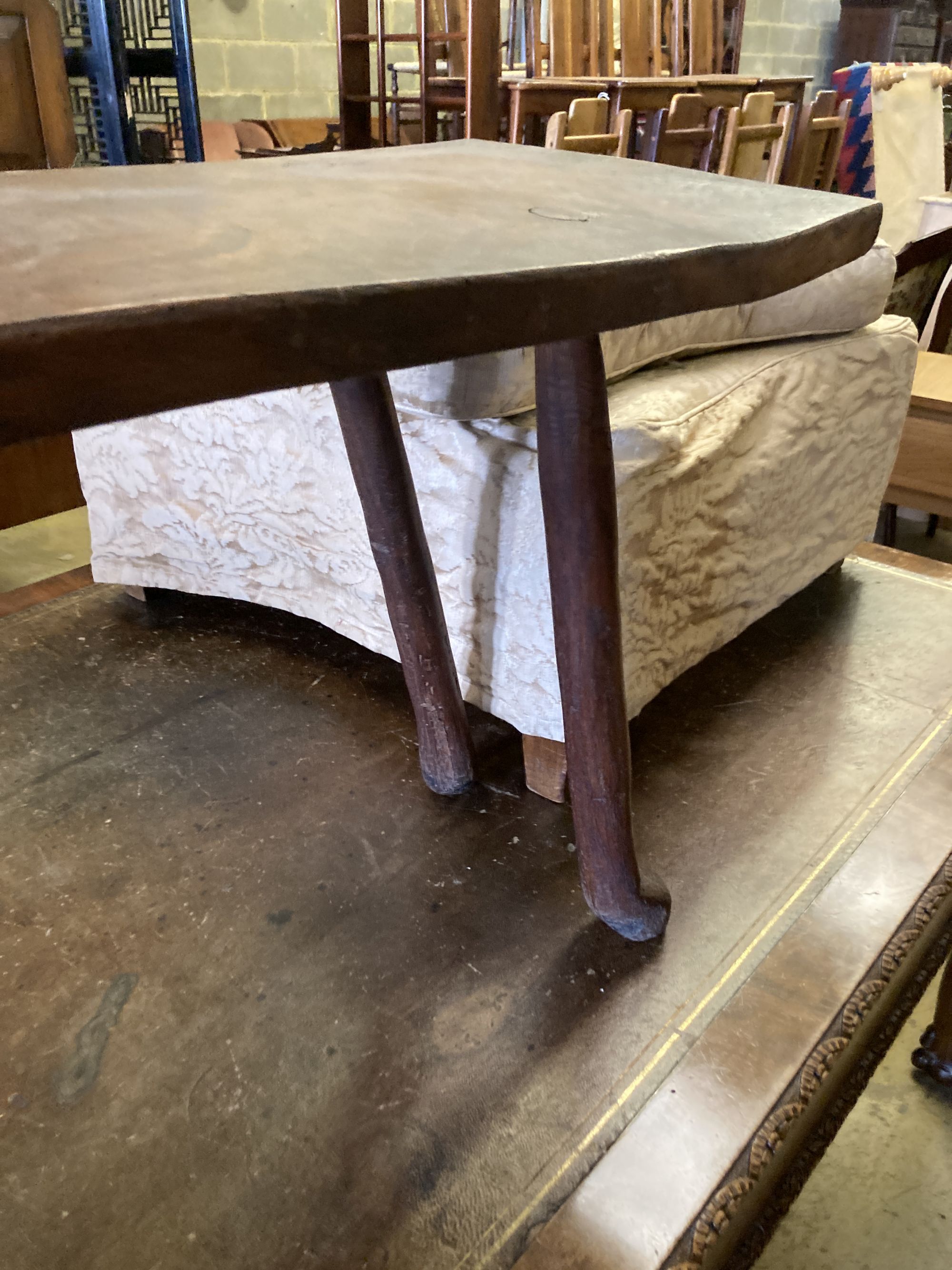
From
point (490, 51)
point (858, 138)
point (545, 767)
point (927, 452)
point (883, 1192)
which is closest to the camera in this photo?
point (545, 767)

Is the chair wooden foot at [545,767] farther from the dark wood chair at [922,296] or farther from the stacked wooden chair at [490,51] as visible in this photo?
the stacked wooden chair at [490,51]

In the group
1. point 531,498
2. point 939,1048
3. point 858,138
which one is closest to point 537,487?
point 531,498

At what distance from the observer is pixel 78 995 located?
728mm

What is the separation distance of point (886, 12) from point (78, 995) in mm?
6363

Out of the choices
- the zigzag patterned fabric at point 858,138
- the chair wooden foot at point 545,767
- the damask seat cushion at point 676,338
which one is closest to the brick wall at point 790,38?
the zigzag patterned fabric at point 858,138

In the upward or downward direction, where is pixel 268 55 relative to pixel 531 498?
upward

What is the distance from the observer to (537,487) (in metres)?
0.83

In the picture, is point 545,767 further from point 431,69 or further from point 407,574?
point 431,69

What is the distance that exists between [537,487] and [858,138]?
3.53 m

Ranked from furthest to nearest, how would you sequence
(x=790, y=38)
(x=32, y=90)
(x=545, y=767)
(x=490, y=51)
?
(x=790, y=38) < (x=490, y=51) < (x=32, y=90) < (x=545, y=767)

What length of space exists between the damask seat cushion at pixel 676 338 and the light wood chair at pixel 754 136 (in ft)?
6.51

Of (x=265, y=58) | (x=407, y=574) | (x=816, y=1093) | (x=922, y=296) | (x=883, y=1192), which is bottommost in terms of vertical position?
(x=883, y=1192)

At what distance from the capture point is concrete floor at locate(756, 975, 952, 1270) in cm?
101

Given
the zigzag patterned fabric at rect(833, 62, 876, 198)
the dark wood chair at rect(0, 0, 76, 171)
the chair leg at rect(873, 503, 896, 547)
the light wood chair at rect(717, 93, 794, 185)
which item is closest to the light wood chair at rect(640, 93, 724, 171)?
the light wood chair at rect(717, 93, 794, 185)
